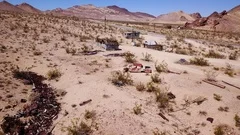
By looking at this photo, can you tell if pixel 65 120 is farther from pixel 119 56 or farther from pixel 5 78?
pixel 119 56

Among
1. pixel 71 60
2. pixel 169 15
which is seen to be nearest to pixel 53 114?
pixel 71 60

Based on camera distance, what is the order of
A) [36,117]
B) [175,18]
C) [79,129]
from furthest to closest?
[175,18]
[36,117]
[79,129]

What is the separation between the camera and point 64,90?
11.0m

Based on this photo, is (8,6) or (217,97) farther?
(8,6)

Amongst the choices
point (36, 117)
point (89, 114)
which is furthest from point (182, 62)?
point (36, 117)

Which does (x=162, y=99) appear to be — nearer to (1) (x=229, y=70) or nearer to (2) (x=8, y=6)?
(1) (x=229, y=70)

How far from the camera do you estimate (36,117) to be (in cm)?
880

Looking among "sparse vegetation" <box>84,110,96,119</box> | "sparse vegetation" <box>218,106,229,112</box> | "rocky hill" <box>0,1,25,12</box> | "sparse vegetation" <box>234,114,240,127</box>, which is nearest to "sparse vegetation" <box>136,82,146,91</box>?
"sparse vegetation" <box>84,110,96,119</box>

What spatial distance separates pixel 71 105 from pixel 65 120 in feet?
3.51

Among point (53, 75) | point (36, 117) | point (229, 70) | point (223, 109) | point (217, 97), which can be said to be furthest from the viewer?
point (229, 70)

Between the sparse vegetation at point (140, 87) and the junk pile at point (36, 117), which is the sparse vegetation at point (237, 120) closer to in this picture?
the sparse vegetation at point (140, 87)

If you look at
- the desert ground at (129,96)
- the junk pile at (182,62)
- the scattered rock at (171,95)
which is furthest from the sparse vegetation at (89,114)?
the junk pile at (182,62)

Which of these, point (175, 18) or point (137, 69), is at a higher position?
point (175, 18)

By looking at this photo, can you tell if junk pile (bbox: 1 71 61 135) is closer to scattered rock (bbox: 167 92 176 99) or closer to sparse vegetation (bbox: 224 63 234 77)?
scattered rock (bbox: 167 92 176 99)
